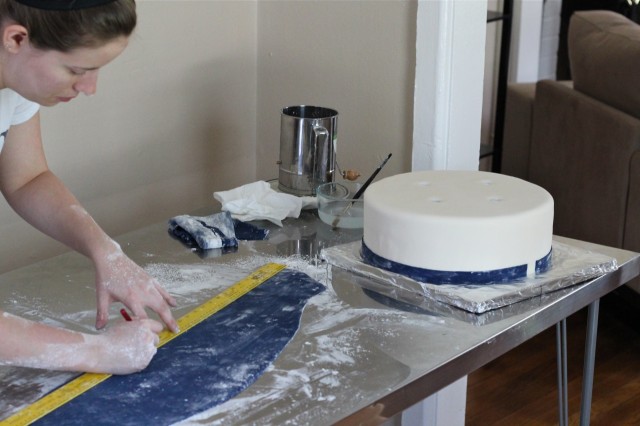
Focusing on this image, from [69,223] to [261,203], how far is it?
0.50 m

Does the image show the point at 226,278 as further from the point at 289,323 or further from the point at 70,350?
the point at 70,350

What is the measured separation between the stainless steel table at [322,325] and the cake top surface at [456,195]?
0.16 meters

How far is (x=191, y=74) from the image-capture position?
2.47 meters

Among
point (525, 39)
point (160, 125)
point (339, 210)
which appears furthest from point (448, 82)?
point (525, 39)

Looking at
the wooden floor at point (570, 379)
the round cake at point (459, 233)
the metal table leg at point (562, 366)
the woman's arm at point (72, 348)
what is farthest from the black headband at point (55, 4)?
the wooden floor at point (570, 379)

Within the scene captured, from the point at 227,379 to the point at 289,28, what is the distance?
4.41ft

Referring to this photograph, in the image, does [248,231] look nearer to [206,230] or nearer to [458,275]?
[206,230]

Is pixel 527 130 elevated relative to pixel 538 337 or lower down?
elevated

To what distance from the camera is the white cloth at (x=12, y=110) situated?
1562mm

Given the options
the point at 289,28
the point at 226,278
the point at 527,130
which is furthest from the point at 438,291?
the point at 527,130

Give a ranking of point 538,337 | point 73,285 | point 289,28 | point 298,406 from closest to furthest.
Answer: point 298,406 < point 73,285 < point 289,28 < point 538,337

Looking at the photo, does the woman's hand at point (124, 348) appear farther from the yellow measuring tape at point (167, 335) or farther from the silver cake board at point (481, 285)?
the silver cake board at point (481, 285)

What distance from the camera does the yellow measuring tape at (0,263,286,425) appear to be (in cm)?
122

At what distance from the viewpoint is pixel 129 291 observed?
4.95 ft
